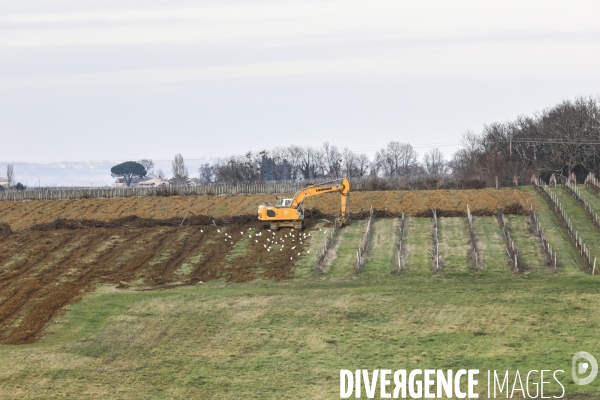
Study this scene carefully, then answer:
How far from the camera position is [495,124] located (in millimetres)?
121875

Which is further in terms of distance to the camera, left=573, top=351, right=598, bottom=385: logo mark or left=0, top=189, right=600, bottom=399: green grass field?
left=0, top=189, right=600, bottom=399: green grass field

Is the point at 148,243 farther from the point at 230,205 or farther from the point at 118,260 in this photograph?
the point at 230,205

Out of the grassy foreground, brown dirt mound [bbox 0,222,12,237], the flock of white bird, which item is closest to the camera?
the grassy foreground

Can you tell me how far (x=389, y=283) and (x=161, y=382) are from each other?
18394 millimetres

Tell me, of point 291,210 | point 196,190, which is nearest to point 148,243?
point 291,210

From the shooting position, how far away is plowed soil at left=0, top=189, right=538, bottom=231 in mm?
64688

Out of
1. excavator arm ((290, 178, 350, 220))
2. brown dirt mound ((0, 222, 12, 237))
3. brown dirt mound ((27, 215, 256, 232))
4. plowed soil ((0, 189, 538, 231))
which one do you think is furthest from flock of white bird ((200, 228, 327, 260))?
brown dirt mound ((0, 222, 12, 237))

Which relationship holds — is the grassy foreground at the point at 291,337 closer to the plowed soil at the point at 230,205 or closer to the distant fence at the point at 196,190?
the plowed soil at the point at 230,205

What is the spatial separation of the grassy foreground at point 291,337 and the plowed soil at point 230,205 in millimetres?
21772

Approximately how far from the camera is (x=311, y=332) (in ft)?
109

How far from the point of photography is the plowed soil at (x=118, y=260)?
40.9 m

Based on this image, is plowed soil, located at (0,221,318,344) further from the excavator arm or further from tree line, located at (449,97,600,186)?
tree line, located at (449,97,600,186)

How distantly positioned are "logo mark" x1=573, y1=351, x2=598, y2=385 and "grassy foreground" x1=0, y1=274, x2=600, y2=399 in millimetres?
301

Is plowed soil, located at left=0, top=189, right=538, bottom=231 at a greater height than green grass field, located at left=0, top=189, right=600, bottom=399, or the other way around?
plowed soil, located at left=0, top=189, right=538, bottom=231
